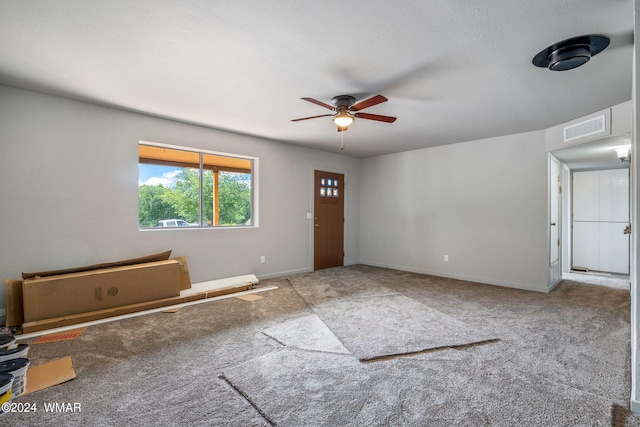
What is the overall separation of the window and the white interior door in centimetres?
679

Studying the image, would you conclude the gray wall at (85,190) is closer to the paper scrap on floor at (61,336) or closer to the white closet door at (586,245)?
the paper scrap on floor at (61,336)

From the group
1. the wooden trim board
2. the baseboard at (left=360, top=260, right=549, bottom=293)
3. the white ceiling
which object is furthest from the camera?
the baseboard at (left=360, top=260, right=549, bottom=293)

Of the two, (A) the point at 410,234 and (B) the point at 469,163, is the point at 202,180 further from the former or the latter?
(B) the point at 469,163

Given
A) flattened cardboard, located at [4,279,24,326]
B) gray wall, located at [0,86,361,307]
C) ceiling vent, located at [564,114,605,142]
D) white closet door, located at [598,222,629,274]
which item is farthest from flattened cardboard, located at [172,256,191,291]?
white closet door, located at [598,222,629,274]

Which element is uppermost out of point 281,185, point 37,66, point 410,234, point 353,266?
point 37,66

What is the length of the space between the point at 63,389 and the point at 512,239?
5743mm

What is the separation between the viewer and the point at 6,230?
3070mm

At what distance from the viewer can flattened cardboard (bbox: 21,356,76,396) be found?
1974mm

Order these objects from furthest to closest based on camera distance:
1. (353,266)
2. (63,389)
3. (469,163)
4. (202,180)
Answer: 1. (353,266)
2. (469,163)
3. (202,180)
4. (63,389)

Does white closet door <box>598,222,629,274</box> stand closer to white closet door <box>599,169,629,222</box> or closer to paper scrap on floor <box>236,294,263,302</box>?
white closet door <box>599,169,629,222</box>

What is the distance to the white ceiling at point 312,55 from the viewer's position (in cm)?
188

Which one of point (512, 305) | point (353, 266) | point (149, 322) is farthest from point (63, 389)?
point (353, 266)

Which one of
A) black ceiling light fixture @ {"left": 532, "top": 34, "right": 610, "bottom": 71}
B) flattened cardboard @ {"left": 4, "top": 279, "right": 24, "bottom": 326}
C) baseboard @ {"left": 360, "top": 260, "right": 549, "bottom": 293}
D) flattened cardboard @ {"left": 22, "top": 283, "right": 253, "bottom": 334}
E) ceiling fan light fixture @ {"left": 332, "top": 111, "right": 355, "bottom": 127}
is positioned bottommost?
baseboard @ {"left": 360, "top": 260, "right": 549, "bottom": 293}

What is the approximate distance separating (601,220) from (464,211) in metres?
3.09
